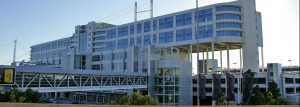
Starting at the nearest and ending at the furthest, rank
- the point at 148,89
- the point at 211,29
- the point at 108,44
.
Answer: the point at 148,89
the point at 211,29
the point at 108,44

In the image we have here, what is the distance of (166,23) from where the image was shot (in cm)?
9625

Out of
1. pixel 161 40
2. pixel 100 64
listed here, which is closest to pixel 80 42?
pixel 100 64

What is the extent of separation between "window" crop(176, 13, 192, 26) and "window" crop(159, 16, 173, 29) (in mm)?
2180

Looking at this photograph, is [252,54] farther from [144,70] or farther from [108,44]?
[108,44]

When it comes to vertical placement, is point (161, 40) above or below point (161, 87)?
above

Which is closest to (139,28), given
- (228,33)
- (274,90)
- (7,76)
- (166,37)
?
(166,37)

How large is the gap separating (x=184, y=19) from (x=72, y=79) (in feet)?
138

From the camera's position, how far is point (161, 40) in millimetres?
97188

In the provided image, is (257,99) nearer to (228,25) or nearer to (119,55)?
(228,25)

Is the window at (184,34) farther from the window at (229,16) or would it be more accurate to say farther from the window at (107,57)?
the window at (107,57)

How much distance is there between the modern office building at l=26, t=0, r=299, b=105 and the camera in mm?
77869

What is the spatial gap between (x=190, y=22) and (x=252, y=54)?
18553 mm

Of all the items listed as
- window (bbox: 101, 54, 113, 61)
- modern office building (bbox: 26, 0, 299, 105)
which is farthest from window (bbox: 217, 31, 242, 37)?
window (bbox: 101, 54, 113, 61)

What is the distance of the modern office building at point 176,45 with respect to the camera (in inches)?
3066
